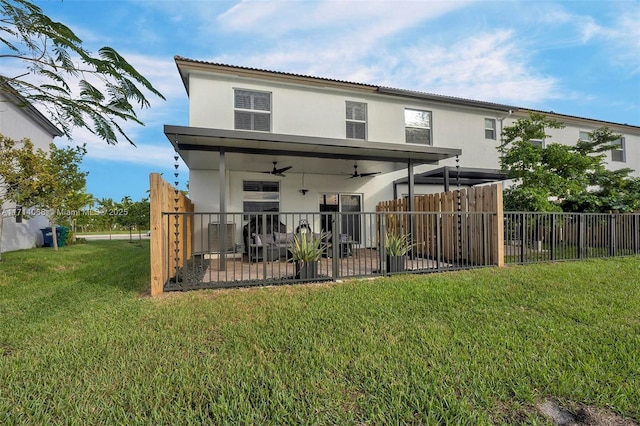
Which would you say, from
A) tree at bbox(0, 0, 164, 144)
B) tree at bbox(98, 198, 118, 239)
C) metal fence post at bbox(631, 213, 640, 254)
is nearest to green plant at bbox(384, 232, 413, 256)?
tree at bbox(0, 0, 164, 144)

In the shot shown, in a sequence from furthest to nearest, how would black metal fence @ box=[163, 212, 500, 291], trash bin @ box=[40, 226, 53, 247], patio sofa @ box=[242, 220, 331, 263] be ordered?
1. trash bin @ box=[40, 226, 53, 247]
2. patio sofa @ box=[242, 220, 331, 263]
3. black metal fence @ box=[163, 212, 500, 291]

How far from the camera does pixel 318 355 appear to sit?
260 cm

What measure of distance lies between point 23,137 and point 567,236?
63.1ft

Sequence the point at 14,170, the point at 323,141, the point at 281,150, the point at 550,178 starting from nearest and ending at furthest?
the point at 323,141, the point at 281,150, the point at 550,178, the point at 14,170

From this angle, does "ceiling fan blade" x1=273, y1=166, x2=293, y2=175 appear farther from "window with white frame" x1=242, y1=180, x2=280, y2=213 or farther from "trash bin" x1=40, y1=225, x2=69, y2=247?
"trash bin" x1=40, y1=225, x2=69, y2=247

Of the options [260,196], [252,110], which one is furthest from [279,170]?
[252,110]

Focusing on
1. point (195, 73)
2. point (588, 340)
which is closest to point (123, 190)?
point (195, 73)

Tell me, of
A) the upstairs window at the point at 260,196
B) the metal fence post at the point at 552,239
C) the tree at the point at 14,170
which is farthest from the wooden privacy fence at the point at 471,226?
the tree at the point at 14,170

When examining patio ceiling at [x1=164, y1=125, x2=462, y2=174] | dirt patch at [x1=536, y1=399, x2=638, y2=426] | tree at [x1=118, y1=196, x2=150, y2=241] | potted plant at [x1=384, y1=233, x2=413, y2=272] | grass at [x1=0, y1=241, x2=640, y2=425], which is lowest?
dirt patch at [x1=536, y1=399, x2=638, y2=426]

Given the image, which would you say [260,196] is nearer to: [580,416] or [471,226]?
[471,226]

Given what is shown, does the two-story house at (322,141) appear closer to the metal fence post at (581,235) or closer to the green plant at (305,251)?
the green plant at (305,251)

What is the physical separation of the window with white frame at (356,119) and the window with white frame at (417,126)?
166 cm

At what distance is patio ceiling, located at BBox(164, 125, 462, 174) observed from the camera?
5688 mm

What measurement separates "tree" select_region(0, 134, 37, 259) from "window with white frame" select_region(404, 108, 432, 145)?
12239mm
